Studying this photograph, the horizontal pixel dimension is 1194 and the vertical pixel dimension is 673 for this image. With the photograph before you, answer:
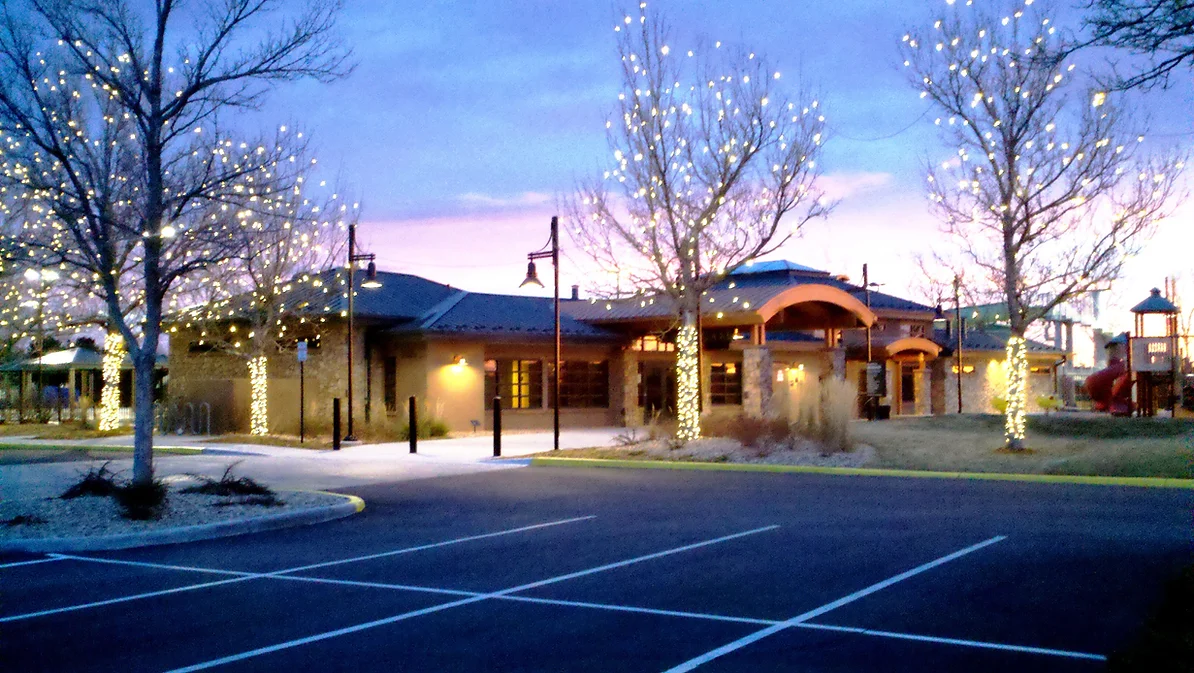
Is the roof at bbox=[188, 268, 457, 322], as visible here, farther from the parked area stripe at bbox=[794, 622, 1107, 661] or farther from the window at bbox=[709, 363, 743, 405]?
the parked area stripe at bbox=[794, 622, 1107, 661]

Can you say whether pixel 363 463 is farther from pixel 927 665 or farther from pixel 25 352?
pixel 25 352

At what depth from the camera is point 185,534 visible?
1259cm

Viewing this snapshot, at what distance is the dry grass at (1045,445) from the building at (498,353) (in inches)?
195

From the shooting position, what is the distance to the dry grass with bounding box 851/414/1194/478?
18219mm

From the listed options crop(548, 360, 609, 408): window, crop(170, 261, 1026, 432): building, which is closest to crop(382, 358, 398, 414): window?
crop(170, 261, 1026, 432): building

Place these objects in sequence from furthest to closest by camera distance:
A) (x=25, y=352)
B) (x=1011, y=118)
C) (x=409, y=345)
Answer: (x=25, y=352)
(x=409, y=345)
(x=1011, y=118)

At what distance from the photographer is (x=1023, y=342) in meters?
21.8

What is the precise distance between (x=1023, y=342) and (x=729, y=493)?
8.99 m

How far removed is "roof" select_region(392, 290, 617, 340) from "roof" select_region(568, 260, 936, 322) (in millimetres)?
834

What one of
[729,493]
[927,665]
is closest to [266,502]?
[729,493]

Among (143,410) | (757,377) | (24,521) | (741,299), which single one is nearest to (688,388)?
(757,377)

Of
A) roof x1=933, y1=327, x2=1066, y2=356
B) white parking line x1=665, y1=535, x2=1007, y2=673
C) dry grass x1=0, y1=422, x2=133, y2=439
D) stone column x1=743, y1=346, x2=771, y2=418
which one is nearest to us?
white parking line x1=665, y1=535, x2=1007, y2=673

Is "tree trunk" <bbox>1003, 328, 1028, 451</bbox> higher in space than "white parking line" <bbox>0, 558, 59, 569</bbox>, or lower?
higher

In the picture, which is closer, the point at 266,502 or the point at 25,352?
the point at 266,502
